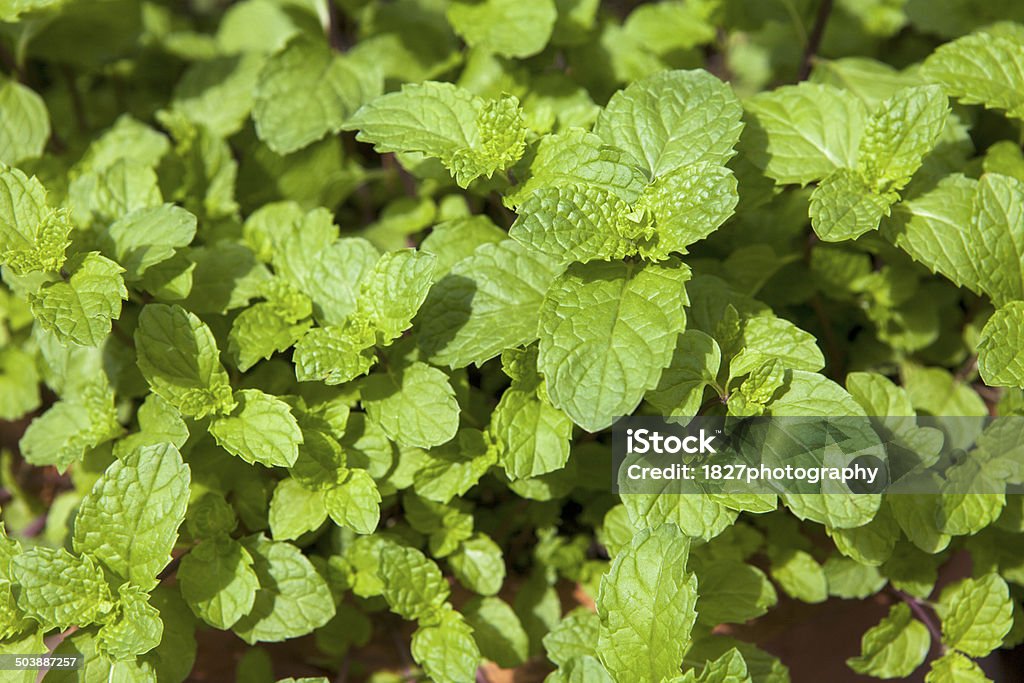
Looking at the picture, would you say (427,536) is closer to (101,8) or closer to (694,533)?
(694,533)

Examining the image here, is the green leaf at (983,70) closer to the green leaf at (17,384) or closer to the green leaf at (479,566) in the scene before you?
the green leaf at (479,566)

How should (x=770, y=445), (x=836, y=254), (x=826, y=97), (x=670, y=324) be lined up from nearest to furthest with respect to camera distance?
(x=670, y=324) → (x=770, y=445) → (x=826, y=97) → (x=836, y=254)

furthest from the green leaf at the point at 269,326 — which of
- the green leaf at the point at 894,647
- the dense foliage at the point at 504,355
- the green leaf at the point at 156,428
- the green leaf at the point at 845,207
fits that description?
the green leaf at the point at 894,647

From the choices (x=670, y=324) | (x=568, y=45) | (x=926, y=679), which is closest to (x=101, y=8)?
(x=568, y=45)

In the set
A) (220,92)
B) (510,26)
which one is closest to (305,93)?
(220,92)

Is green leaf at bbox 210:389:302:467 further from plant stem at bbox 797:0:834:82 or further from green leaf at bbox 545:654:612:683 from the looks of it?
plant stem at bbox 797:0:834:82

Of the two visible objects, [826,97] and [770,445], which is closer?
[770,445]

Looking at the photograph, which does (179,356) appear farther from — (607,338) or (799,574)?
(799,574)

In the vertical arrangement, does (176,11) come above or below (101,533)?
above

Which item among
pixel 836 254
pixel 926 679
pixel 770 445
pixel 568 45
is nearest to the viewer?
pixel 770 445
